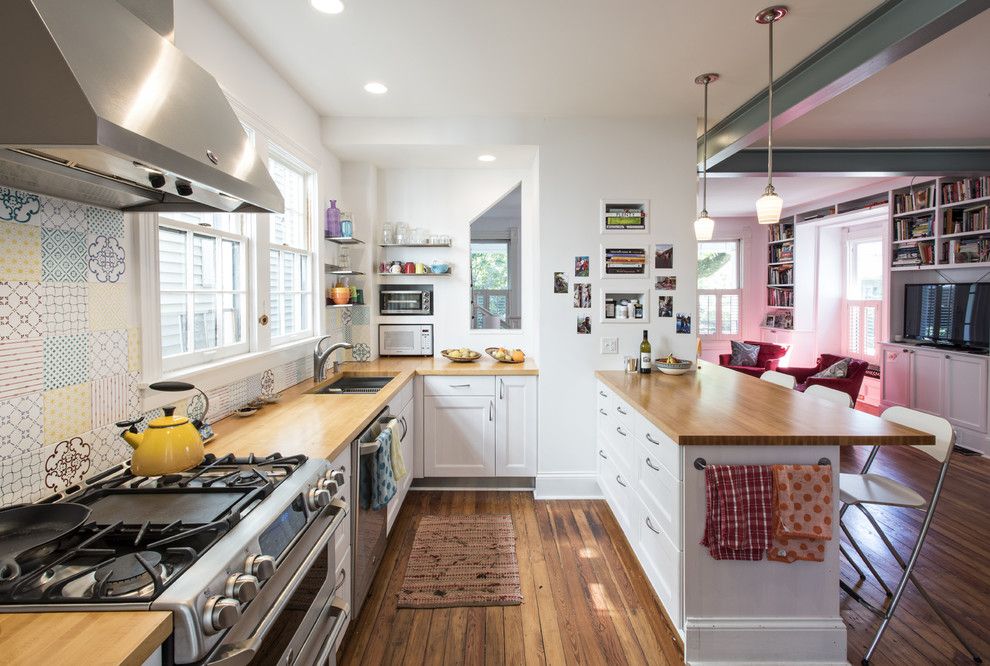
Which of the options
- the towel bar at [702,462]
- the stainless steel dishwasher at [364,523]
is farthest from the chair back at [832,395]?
the stainless steel dishwasher at [364,523]

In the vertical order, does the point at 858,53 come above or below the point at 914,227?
above

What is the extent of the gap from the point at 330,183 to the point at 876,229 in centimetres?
657

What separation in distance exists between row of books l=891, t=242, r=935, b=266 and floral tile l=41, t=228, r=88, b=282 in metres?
6.85

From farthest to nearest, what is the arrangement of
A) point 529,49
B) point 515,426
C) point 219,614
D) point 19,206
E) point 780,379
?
point 515,426, point 780,379, point 529,49, point 19,206, point 219,614

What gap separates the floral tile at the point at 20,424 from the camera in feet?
4.33

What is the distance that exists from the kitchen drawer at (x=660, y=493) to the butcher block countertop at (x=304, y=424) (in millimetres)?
1287

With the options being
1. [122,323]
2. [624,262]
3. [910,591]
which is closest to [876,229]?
[624,262]

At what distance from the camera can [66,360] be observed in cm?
152

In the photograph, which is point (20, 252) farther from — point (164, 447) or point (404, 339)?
point (404, 339)

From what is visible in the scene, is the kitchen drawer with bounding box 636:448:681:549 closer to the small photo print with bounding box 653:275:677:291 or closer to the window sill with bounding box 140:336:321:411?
the small photo print with bounding box 653:275:677:291

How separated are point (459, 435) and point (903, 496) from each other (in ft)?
8.28

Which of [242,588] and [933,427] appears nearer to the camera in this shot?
[242,588]

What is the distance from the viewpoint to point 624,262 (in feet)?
12.0

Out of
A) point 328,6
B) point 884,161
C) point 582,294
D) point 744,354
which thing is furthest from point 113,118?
point 744,354
